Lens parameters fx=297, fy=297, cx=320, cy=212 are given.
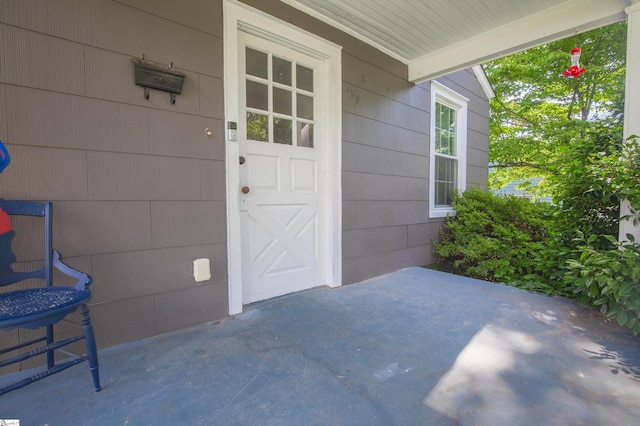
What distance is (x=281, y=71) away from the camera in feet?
8.55

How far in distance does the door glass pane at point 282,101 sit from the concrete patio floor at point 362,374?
1679mm

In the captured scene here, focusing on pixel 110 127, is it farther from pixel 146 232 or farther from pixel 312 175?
pixel 312 175

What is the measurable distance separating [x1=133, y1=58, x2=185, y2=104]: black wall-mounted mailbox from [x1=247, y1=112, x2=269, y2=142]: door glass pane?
0.60 metres

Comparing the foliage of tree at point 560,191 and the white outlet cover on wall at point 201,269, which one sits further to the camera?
the white outlet cover on wall at point 201,269

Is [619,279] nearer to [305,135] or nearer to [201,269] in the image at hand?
[305,135]

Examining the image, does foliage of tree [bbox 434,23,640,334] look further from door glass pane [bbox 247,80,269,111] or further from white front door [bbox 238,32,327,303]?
door glass pane [bbox 247,80,269,111]

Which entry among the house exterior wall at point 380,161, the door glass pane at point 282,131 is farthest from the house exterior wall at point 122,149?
the house exterior wall at point 380,161

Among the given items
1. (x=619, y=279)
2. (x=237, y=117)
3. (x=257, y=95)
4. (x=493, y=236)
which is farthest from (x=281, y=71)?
(x=493, y=236)

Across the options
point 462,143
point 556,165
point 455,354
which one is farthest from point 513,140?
point 455,354

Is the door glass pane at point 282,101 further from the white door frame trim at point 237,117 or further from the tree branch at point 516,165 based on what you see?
the tree branch at point 516,165

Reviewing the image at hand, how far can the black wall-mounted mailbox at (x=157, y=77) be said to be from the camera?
1.78 m

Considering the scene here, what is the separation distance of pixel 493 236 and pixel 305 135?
9.01 feet

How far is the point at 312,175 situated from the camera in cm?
283

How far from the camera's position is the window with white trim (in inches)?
163
